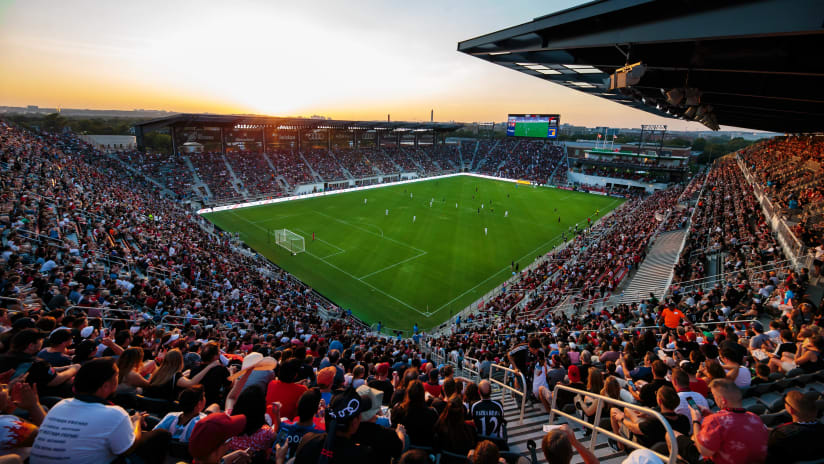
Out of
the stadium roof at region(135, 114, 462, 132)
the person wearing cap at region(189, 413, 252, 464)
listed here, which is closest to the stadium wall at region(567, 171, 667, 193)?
the stadium roof at region(135, 114, 462, 132)

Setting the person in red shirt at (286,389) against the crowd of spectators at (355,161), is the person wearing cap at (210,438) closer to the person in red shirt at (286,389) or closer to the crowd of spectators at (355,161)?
the person in red shirt at (286,389)

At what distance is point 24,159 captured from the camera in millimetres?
20625

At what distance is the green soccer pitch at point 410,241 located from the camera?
74.1 ft

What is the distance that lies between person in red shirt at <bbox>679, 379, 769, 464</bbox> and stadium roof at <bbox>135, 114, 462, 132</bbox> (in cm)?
5256

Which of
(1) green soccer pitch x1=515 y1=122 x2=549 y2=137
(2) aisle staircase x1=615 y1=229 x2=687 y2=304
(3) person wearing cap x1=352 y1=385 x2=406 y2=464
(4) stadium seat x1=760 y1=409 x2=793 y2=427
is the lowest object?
(2) aisle staircase x1=615 y1=229 x2=687 y2=304

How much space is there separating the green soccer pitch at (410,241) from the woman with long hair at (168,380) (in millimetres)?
15467

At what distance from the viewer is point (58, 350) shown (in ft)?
15.4

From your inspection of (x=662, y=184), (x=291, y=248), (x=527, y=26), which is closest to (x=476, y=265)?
(x=291, y=248)

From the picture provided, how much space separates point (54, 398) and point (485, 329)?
15719 millimetres

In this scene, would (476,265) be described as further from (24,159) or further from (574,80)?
(24,159)

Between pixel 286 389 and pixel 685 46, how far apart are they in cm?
866

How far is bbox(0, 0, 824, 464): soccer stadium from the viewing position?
3396 mm

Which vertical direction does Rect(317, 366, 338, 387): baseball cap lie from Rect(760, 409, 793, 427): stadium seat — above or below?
above

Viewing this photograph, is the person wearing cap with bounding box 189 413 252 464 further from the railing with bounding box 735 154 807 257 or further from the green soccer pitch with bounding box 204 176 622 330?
the railing with bounding box 735 154 807 257
